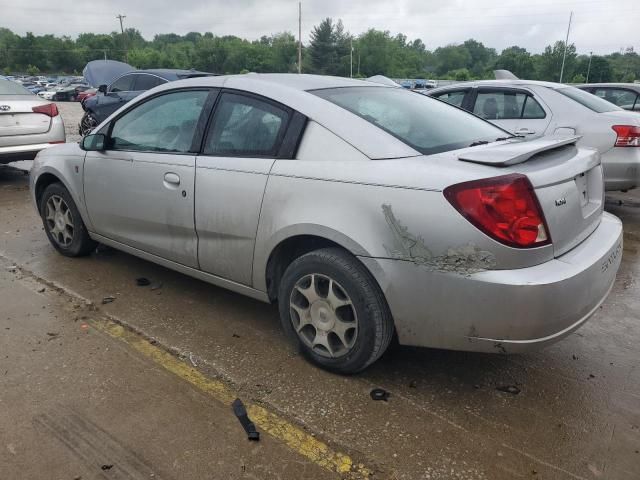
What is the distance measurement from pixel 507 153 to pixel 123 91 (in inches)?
421

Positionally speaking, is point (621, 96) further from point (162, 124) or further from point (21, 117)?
point (21, 117)

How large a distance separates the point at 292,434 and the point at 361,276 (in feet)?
2.62

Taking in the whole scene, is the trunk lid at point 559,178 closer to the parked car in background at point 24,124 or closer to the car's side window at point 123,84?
the parked car in background at point 24,124

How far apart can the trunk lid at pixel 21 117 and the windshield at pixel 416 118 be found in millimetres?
5984

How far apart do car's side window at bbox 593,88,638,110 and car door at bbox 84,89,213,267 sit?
28.6 ft

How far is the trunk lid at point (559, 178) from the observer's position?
95.5 inches

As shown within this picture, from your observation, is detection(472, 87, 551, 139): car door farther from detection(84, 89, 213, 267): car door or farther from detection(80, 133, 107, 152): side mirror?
detection(80, 133, 107, 152): side mirror

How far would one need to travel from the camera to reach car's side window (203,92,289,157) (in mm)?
3078

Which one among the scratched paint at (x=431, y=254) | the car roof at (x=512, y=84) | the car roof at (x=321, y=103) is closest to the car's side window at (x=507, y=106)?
the car roof at (x=512, y=84)

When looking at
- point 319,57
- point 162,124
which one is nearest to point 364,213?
point 162,124

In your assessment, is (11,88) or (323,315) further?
(11,88)

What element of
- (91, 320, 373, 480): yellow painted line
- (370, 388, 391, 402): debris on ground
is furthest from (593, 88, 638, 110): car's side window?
(91, 320, 373, 480): yellow painted line

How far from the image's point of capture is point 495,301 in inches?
91.3

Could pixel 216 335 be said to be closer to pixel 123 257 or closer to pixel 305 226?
pixel 305 226
